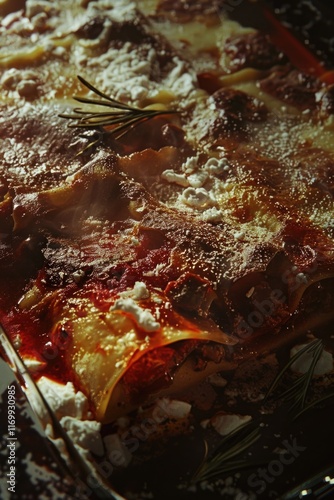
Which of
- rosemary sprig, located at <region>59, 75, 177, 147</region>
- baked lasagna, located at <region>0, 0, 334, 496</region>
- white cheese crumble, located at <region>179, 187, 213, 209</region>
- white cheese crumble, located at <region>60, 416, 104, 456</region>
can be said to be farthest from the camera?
rosemary sprig, located at <region>59, 75, 177, 147</region>

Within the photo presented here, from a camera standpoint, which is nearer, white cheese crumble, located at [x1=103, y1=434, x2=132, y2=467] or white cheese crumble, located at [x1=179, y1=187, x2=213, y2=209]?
white cheese crumble, located at [x1=103, y1=434, x2=132, y2=467]

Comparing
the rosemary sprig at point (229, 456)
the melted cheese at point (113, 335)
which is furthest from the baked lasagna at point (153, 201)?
the rosemary sprig at point (229, 456)

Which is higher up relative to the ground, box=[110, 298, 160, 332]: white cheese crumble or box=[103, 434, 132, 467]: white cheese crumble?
box=[110, 298, 160, 332]: white cheese crumble

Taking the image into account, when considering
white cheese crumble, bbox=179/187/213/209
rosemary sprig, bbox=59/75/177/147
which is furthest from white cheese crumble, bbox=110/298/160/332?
rosemary sprig, bbox=59/75/177/147

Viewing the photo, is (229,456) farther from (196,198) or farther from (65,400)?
(196,198)

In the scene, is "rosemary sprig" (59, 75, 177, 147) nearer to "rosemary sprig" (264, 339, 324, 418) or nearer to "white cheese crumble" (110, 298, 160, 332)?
"white cheese crumble" (110, 298, 160, 332)

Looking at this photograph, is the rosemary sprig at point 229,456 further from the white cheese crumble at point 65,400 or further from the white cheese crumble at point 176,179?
the white cheese crumble at point 176,179

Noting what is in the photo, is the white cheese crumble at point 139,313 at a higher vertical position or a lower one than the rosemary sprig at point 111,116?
lower
